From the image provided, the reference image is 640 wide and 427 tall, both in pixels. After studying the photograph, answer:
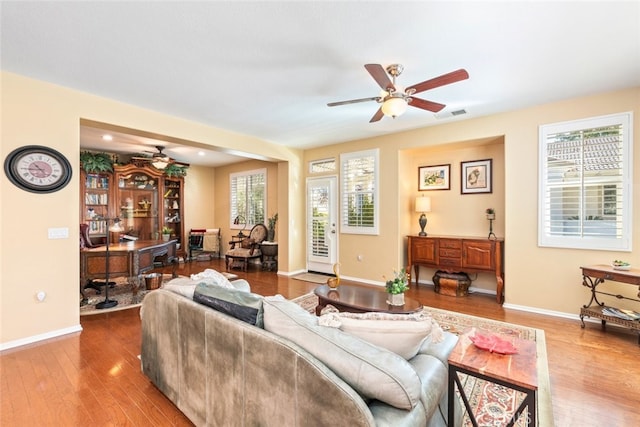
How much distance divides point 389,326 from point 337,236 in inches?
177

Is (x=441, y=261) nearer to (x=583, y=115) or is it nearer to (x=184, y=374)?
(x=583, y=115)

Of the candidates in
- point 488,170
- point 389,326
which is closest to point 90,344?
point 389,326

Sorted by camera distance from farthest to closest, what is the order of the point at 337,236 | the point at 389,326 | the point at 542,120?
the point at 337,236
the point at 542,120
the point at 389,326

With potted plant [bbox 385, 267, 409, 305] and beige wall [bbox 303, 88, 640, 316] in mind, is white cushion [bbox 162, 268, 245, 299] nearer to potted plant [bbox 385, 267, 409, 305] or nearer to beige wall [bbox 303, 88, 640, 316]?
potted plant [bbox 385, 267, 409, 305]

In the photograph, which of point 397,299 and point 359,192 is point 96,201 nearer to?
point 359,192

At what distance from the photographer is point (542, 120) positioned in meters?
3.78

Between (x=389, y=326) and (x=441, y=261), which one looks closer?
(x=389, y=326)

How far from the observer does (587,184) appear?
3490mm

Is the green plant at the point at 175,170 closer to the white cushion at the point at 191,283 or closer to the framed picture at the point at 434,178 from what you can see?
the white cushion at the point at 191,283

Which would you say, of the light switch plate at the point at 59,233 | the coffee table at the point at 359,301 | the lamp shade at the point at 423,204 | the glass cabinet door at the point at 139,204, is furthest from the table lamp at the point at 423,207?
the glass cabinet door at the point at 139,204

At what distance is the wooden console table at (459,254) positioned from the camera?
4.18 metres

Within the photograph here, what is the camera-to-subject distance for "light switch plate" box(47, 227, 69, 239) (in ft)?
10.2

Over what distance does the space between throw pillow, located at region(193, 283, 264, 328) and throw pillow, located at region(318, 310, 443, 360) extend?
35 cm

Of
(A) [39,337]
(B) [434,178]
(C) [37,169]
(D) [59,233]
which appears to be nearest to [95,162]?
(C) [37,169]
